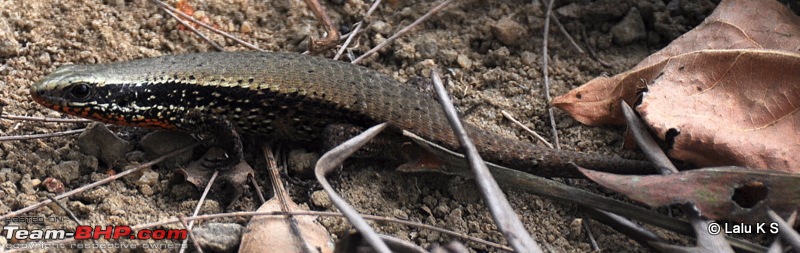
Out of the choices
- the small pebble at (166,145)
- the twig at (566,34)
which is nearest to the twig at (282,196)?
the small pebble at (166,145)

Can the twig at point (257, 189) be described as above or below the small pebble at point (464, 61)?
below

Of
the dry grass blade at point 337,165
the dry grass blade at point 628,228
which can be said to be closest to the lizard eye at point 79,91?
the dry grass blade at point 337,165

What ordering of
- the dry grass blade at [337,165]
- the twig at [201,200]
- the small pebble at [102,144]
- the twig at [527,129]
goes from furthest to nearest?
the twig at [527,129] → the small pebble at [102,144] → the twig at [201,200] → the dry grass blade at [337,165]

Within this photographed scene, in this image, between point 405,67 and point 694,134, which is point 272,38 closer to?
point 405,67

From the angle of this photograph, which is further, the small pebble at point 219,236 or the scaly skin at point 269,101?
the scaly skin at point 269,101

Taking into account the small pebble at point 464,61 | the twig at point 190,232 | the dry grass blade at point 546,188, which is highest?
the small pebble at point 464,61

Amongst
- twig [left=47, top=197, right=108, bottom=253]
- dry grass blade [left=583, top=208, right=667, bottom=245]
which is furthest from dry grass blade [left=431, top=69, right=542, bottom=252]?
twig [left=47, top=197, right=108, bottom=253]

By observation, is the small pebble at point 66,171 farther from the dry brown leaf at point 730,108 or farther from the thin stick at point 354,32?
the dry brown leaf at point 730,108

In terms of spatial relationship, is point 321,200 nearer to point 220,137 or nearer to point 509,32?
point 220,137

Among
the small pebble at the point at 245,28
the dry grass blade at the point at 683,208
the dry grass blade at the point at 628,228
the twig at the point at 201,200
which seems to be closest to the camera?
the dry grass blade at the point at 683,208

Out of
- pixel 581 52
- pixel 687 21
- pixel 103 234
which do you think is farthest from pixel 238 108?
pixel 687 21

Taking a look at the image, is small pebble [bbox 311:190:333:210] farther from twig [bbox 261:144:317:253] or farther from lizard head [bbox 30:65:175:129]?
lizard head [bbox 30:65:175:129]
